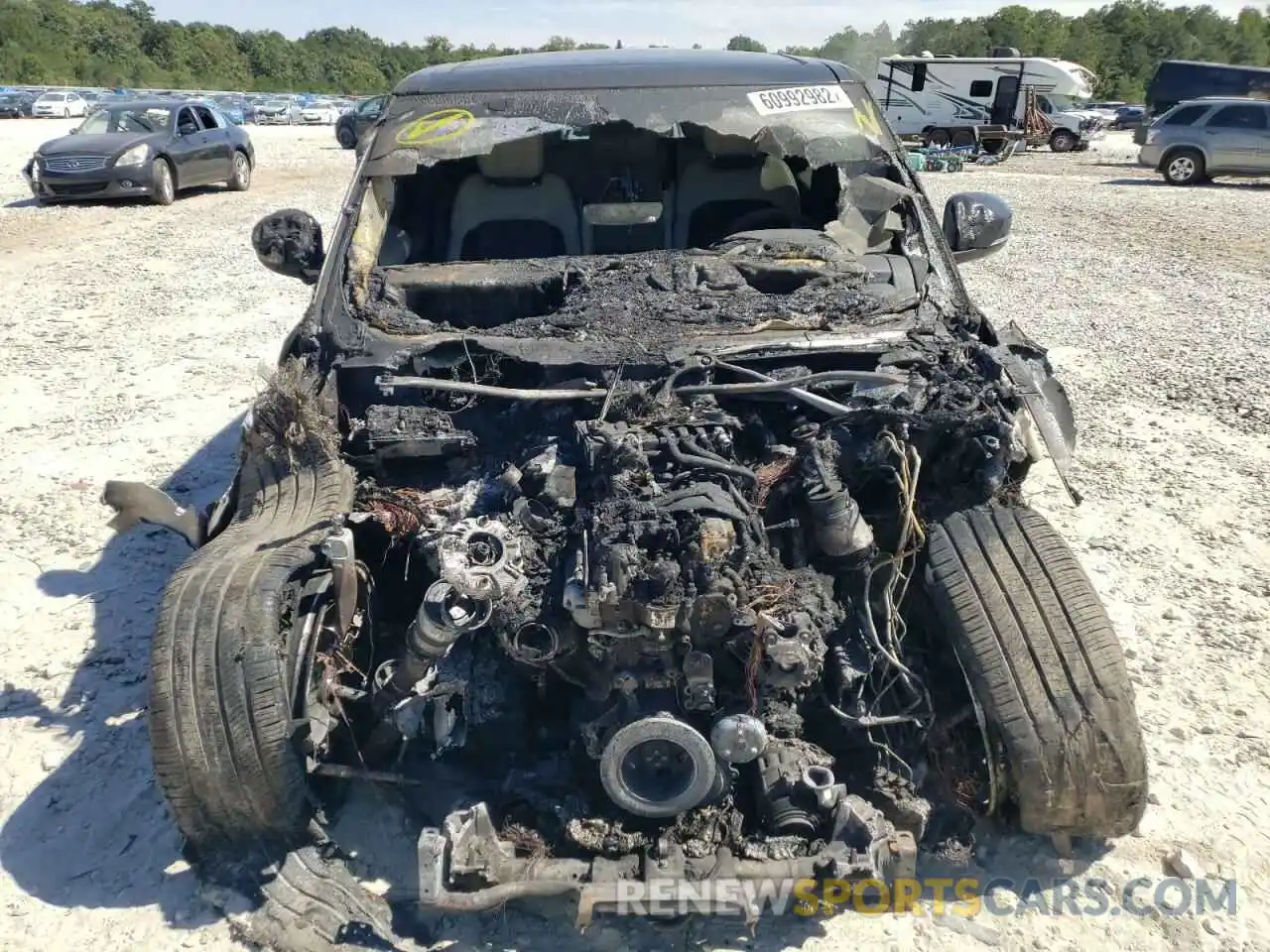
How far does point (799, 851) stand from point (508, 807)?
0.76 metres

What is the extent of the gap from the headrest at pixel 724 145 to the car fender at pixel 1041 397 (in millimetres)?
1422

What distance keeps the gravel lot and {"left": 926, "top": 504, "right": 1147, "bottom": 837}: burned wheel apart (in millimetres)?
354

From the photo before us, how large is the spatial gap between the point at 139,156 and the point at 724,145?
39.8 feet

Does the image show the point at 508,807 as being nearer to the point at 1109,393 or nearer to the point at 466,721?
the point at 466,721

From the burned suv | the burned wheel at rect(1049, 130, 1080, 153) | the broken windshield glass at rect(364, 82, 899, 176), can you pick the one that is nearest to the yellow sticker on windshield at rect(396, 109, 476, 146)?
the broken windshield glass at rect(364, 82, 899, 176)

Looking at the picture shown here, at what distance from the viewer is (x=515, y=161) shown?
14.2 ft

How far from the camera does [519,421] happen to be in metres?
2.98

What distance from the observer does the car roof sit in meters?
4.02

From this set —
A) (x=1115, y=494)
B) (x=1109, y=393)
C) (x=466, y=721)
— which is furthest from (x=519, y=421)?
(x=1109, y=393)

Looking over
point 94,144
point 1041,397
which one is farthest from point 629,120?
point 94,144

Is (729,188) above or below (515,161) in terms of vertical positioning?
Answer: below

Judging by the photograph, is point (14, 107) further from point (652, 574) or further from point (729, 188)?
point (652, 574)

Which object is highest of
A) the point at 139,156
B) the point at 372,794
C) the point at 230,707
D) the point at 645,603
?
the point at 645,603

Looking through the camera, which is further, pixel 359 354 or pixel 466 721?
pixel 359 354
